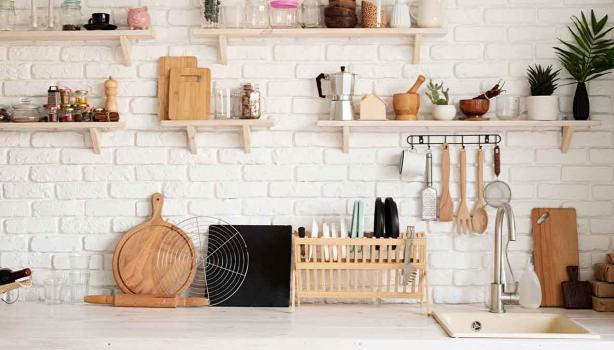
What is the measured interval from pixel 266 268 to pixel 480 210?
0.99 m

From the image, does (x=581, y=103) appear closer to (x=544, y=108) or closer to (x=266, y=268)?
(x=544, y=108)

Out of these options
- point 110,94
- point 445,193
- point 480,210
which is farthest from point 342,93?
point 110,94

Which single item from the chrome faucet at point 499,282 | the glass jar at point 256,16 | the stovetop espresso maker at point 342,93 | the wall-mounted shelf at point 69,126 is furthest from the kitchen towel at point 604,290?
the wall-mounted shelf at point 69,126

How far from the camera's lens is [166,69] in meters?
3.45

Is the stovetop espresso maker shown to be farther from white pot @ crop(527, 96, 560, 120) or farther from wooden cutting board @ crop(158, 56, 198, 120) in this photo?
white pot @ crop(527, 96, 560, 120)

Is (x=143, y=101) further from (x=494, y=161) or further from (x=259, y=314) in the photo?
(x=494, y=161)

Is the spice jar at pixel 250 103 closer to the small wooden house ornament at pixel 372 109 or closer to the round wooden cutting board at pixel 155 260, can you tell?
the small wooden house ornament at pixel 372 109

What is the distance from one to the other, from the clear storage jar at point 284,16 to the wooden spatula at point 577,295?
1661 millimetres

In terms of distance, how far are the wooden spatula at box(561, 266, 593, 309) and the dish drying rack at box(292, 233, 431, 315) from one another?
0.61m

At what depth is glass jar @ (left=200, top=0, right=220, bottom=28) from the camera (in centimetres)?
334

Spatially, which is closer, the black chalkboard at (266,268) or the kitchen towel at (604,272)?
the kitchen towel at (604,272)

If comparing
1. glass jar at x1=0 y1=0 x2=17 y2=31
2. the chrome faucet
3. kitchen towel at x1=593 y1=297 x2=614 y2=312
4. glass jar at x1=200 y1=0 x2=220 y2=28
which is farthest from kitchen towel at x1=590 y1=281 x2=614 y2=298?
glass jar at x1=0 y1=0 x2=17 y2=31

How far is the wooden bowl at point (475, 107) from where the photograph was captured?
330 cm

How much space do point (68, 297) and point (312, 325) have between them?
1.18 meters
